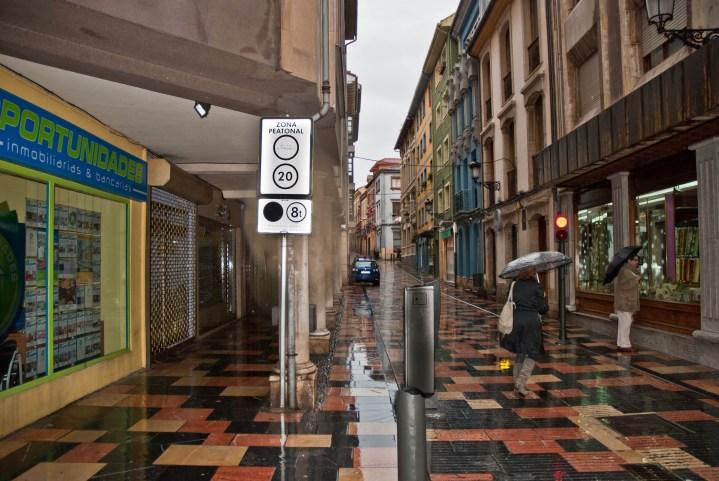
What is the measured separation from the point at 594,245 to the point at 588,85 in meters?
3.91

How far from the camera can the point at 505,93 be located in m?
20.8

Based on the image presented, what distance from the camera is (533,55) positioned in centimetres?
1748

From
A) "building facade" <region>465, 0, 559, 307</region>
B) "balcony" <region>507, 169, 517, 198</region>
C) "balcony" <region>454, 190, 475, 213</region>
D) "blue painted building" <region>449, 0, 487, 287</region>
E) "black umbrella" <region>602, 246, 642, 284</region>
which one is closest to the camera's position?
"black umbrella" <region>602, 246, 642, 284</region>

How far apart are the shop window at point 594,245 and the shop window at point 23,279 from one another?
11.1 metres

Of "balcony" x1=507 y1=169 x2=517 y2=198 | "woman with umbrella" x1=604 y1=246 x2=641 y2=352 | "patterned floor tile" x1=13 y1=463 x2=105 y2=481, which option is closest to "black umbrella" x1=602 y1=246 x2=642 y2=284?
"woman with umbrella" x1=604 y1=246 x2=641 y2=352

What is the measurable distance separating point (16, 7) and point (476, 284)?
73.4 feet

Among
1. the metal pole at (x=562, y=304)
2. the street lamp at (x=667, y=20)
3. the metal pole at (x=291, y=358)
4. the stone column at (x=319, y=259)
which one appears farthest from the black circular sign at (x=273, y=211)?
the metal pole at (x=562, y=304)

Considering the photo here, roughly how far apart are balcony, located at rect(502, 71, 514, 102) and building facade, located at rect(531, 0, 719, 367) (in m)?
4.86

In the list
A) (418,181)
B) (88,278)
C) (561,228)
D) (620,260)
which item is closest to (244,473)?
(88,278)

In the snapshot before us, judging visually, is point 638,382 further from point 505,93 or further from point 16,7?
point 505,93

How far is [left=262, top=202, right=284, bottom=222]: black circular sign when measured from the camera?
19.9ft

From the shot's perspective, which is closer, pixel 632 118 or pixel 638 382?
pixel 638 382

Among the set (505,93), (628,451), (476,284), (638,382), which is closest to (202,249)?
(638,382)

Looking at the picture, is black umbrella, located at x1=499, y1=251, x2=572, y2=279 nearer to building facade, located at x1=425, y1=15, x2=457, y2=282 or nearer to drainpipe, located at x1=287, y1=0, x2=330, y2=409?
drainpipe, located at x1=287, y1=0, x2=330, y2=409
